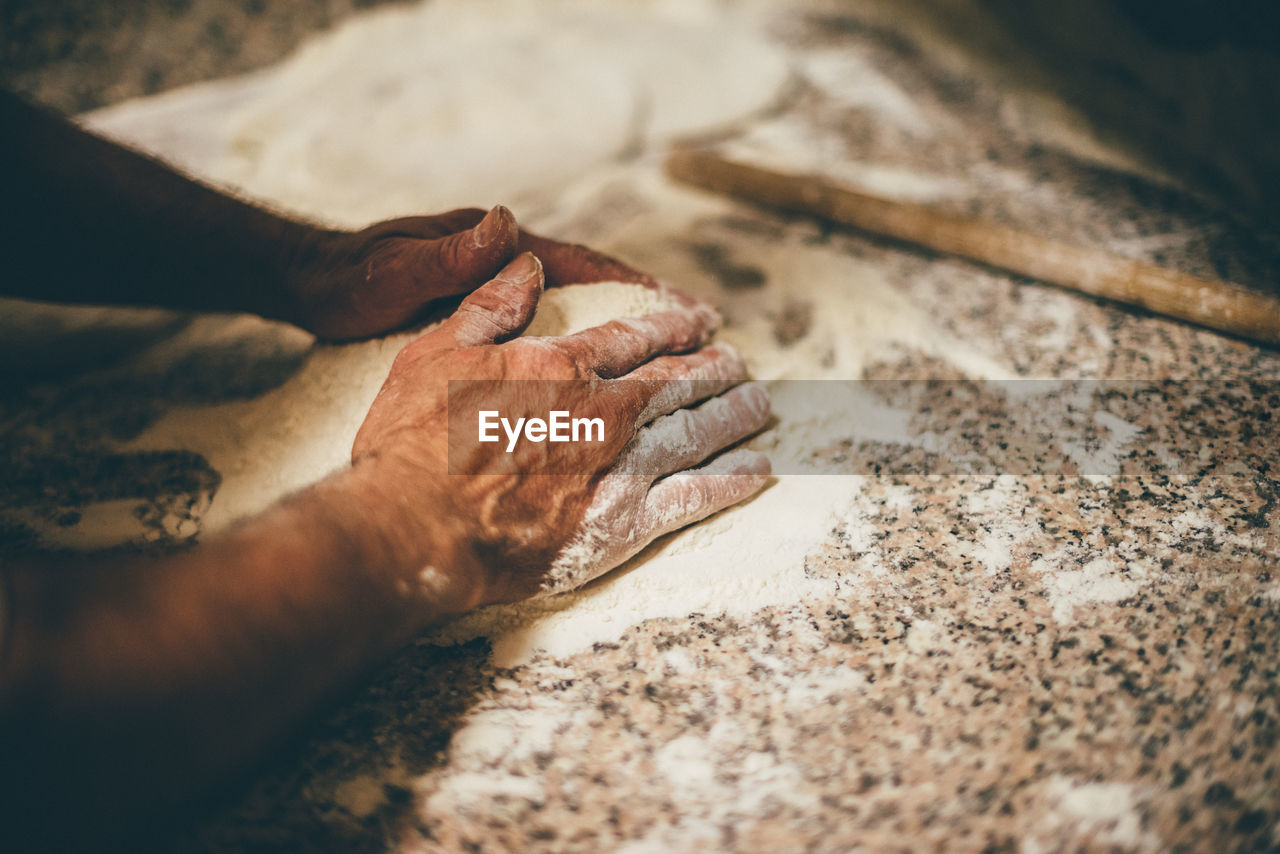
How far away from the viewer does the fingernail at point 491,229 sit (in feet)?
3.51

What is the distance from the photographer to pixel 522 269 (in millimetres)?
1138

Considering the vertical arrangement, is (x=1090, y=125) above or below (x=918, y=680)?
above

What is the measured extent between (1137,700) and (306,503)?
116 cm

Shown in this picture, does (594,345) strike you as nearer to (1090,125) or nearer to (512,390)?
(512,390)

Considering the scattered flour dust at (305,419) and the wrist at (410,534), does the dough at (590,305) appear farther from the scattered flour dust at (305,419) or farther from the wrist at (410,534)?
the wrist at (410,534)

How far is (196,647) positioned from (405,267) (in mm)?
659

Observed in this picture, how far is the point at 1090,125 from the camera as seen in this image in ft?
6.95

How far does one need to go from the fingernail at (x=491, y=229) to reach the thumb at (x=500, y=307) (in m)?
0.07

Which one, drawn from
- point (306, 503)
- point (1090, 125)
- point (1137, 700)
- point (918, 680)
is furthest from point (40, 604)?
point (1090, 125)

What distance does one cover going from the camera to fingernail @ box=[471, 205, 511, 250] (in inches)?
42.2

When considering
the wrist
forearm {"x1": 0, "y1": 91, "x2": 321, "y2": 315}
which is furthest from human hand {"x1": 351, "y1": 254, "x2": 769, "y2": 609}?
forearm {"x1": 0, "y1": 91, "x2": 321, "y2": 315}

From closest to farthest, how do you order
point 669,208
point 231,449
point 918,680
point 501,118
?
1. point 918,680
2. point 231,449
3. point 669,208
4. point 501,118

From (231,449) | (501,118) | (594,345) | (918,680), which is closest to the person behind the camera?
(918,680)
